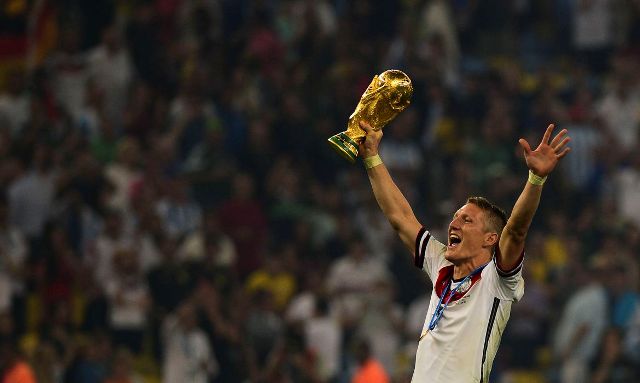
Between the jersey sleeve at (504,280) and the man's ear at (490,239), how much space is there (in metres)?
0.16

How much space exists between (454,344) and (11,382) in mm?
6545

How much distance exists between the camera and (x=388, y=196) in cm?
725

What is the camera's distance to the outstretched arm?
20.5ft

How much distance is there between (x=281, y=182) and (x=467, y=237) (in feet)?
27.3

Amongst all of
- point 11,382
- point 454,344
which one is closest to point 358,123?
point 454,344

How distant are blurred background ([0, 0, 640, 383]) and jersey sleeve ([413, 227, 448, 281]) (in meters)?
5.86

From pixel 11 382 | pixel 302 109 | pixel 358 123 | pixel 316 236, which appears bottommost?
pixel 11 382

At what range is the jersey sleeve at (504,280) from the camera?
649 centimetres

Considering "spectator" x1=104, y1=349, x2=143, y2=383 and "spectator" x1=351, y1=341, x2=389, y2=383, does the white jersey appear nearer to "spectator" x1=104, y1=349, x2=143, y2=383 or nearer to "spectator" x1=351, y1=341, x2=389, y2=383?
"spectator" x1=104, y1=349, x2=143, y2=383

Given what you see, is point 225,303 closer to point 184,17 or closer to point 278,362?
point 278,362

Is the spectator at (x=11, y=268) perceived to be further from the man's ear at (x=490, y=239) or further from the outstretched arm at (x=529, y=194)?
the outstretched arm at (x=529, y=194)

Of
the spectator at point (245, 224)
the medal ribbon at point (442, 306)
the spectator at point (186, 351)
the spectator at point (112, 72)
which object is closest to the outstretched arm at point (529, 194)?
the medal ribbon at point (442, 306)

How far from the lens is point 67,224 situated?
13930 mm

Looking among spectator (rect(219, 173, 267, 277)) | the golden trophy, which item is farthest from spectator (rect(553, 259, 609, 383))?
the golden trophy
